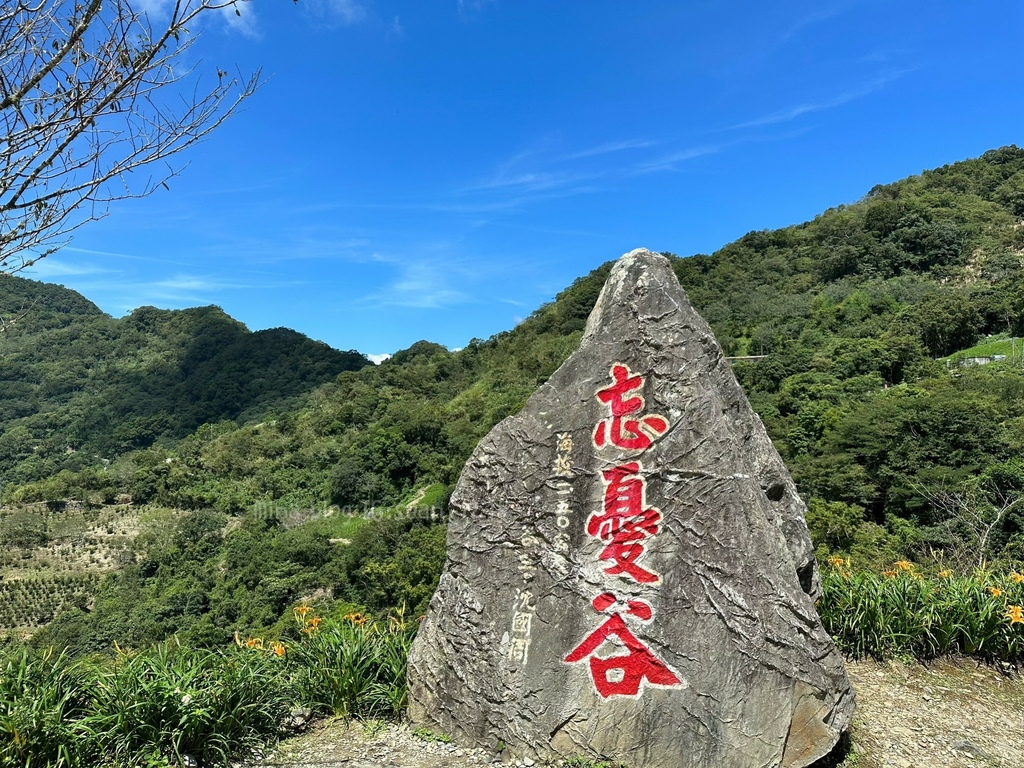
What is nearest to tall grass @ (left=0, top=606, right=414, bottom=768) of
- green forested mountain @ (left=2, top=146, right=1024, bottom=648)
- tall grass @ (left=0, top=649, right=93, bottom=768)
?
tall grass @ (left=0, top=649, right=93, bottom=768)

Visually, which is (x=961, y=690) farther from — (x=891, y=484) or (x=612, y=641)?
(x=891, y=484)

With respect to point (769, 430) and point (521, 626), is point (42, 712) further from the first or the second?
point (769, 430)

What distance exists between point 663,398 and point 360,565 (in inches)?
1137

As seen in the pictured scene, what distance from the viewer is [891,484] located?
17391 mm

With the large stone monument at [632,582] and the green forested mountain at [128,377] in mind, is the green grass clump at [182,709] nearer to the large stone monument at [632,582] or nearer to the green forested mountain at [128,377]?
the large stone monument at [632,582]

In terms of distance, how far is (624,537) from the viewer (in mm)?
3287

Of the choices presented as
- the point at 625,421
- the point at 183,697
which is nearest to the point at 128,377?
the point at 183,697

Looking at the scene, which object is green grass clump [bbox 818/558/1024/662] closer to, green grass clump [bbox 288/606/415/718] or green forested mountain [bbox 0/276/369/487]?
green grass clump [bbox 288/606/415/718]

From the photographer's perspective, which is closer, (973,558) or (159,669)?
(159,669)

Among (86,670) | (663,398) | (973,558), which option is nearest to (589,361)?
(663,398)

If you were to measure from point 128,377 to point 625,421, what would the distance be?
11181cm

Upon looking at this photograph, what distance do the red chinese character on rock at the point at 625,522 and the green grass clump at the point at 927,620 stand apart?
8.09 feet

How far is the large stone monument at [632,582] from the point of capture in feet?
9.89

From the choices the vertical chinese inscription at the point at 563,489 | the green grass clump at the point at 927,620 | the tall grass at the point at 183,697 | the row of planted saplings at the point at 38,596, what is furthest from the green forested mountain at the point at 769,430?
the tall grass at the point at 183,697
